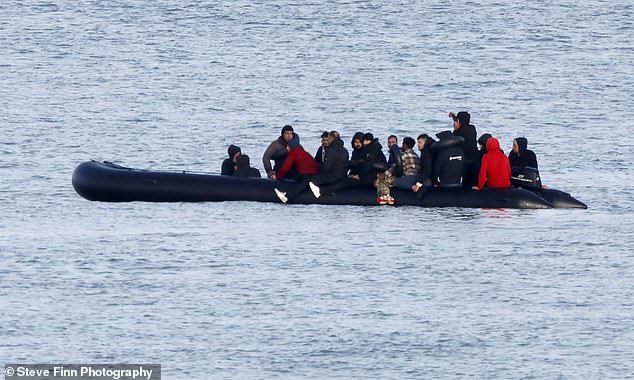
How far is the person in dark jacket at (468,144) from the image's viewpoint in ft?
98.6

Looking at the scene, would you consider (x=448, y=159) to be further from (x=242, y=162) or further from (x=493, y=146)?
(x=242, y=162)

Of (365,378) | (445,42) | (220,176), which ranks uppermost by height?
(445,42)

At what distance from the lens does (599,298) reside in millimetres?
24297

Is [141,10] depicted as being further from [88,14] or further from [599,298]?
[599,298]

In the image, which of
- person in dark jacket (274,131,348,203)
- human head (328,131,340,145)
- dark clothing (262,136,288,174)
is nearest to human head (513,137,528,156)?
person in dark jacket (274,131,348,203)

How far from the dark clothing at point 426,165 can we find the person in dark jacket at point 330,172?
1427mm

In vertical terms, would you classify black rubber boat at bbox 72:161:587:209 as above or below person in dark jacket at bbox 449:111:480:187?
below

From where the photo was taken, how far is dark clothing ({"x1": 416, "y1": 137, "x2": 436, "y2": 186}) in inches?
1170

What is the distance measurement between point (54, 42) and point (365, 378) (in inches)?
1781

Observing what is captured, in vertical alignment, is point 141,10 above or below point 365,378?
above

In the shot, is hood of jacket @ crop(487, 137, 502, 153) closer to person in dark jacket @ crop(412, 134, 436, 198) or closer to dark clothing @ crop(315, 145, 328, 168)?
person in dark jacket @ crop(412, 134, 436, 198)

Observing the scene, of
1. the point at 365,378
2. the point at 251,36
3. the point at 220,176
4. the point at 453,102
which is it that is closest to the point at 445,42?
the point at 251,36

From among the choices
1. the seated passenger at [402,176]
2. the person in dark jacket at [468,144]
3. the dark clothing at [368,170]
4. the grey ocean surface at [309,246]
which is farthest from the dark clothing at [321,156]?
the person in dark jacket at [468,144]

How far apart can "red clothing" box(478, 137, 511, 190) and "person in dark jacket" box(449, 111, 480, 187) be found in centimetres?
29
